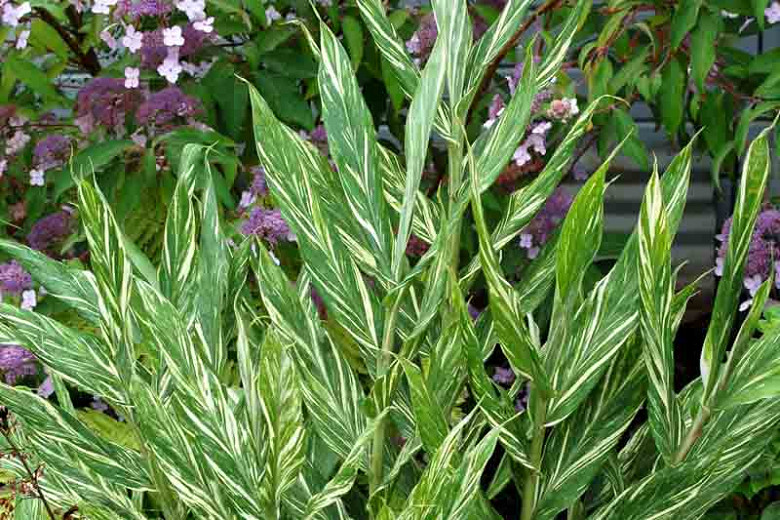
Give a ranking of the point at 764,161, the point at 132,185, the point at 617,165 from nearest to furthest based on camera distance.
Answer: the point at 764,161 < the point at 132,185 < the point at 617,165

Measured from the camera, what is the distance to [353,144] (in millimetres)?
1279

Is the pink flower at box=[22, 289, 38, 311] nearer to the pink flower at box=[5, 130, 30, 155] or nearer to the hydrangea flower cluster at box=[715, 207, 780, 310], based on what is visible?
the pink flower at box=[5, 130, 30, 155]

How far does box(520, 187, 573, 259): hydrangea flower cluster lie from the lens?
6.57 ft

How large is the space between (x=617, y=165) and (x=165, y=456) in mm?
1939

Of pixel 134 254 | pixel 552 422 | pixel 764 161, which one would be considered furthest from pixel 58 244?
pixel 764 161

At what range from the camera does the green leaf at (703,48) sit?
1669mm

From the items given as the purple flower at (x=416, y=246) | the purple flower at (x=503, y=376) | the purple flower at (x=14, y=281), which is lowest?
the purple flower at (x=503, y=376)

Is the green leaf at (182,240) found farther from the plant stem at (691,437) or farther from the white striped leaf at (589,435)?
the plant stem at (691,437)

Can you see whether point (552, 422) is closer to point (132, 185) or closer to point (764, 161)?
point (764, 161)

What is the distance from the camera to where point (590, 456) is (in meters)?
1.26

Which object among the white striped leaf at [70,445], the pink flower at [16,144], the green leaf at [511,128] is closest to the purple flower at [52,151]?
the pink flower at [16,144]

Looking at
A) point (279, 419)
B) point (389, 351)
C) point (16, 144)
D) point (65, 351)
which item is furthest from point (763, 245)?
point (16, 144)

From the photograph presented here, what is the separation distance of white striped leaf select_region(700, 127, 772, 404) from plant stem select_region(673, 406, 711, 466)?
7 centimetres

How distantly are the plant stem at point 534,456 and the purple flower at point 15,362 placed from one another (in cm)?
97
